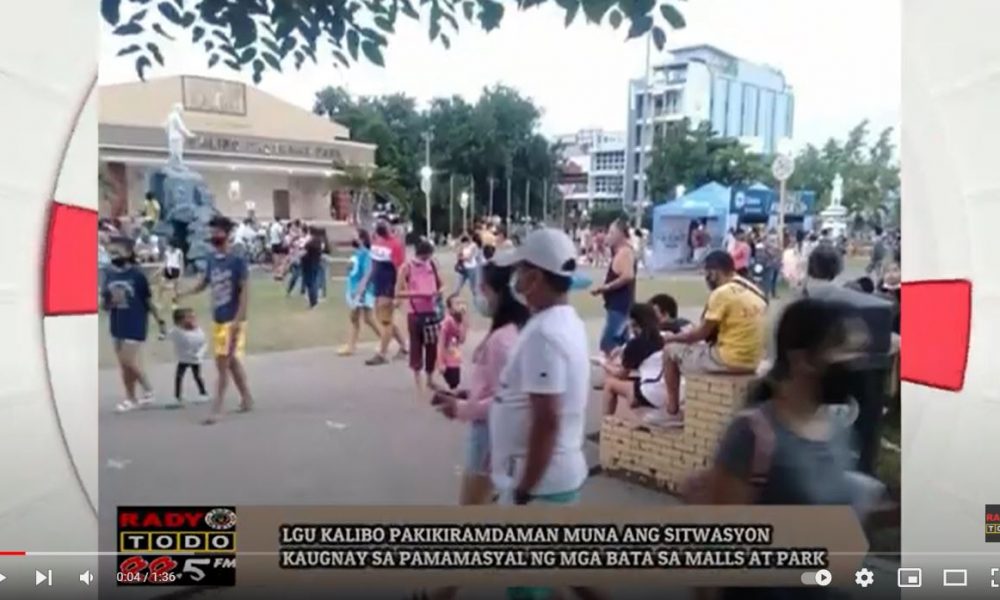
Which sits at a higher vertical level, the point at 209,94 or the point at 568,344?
the point at 209,94

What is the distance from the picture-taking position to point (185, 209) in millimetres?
1751

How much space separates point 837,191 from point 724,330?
397 mm

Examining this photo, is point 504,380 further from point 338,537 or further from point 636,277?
point 338,537

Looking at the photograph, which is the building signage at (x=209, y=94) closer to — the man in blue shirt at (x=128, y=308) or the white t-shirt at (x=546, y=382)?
the man in blue shirt at (x=128, y=308)

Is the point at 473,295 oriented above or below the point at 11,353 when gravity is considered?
above

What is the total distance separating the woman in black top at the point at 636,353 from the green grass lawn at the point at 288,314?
0.05 metres

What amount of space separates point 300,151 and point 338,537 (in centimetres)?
88

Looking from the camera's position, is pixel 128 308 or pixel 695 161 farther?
pixel 695 161

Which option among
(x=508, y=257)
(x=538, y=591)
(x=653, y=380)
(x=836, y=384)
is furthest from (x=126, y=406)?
(x=836, y=384)

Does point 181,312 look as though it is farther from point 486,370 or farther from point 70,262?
point 486,370

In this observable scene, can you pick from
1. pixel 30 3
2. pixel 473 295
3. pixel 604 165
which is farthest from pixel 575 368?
pixel 30 3

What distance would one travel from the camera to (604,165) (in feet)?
6.20
